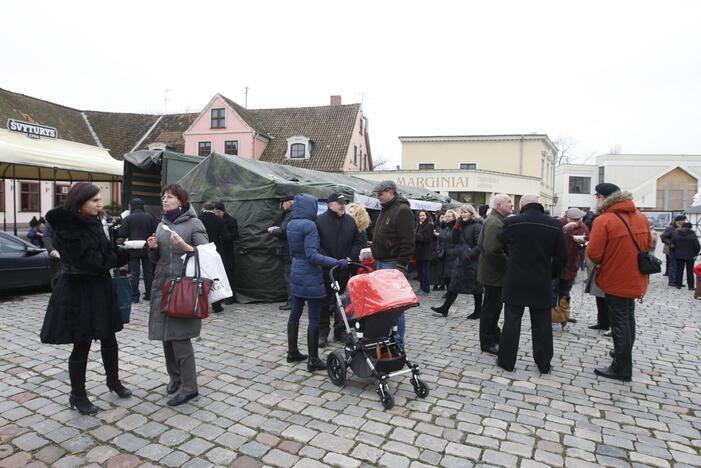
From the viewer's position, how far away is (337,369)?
172 inches

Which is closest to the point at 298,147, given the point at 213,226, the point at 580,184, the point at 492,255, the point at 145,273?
the point at 145,273

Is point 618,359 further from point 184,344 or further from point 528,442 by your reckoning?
point 184,344

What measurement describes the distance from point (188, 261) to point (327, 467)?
1855 millimetres

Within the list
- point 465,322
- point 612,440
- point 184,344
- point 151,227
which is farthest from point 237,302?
point 612,440

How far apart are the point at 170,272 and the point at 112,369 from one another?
38.5 inches

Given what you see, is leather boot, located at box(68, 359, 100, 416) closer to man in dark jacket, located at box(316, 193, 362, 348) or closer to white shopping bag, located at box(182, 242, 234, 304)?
white shopping bag, located at box(182, 242, 234, 304)

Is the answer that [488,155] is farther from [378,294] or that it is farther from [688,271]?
[378,294]

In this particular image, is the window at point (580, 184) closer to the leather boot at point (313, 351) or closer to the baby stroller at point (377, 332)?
the leather boot at point (313, 351)

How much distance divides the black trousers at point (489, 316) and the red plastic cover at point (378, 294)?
1.72 meters

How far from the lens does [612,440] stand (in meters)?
3.47

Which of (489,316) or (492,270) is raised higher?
(492,270)

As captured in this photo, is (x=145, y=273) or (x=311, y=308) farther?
(x=145, y=273)

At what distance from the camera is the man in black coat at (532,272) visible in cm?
475

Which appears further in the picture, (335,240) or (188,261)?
(335,240)
